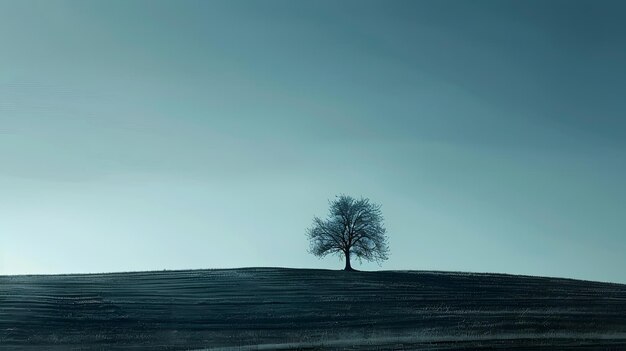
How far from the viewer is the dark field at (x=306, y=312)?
35.0m

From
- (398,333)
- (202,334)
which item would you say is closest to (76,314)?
(202,334)

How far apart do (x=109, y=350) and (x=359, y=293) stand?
22736 mm

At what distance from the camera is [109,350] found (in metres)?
33.2

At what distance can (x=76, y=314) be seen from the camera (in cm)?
4378

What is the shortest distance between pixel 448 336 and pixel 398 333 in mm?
2702

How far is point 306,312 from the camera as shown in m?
44.8

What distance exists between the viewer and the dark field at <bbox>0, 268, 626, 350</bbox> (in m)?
35.0

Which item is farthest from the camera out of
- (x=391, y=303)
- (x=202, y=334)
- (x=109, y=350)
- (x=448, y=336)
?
(x=391, y=303)

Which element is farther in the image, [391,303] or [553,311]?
[391,303]

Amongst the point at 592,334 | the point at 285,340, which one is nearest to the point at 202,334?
the point at 285,340

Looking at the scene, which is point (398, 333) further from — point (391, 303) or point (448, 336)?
point (391, 303)

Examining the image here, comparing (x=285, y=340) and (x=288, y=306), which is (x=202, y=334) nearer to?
(x=285, y=340)

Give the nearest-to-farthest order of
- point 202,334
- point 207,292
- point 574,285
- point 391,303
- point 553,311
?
point 202,334 < point 553,311 < point 391,303 < point 207,292 < point 574,285

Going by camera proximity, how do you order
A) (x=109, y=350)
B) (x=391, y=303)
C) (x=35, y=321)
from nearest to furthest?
(x=109, y=350) < (x=35, y=321) < (x=391, y=303)
